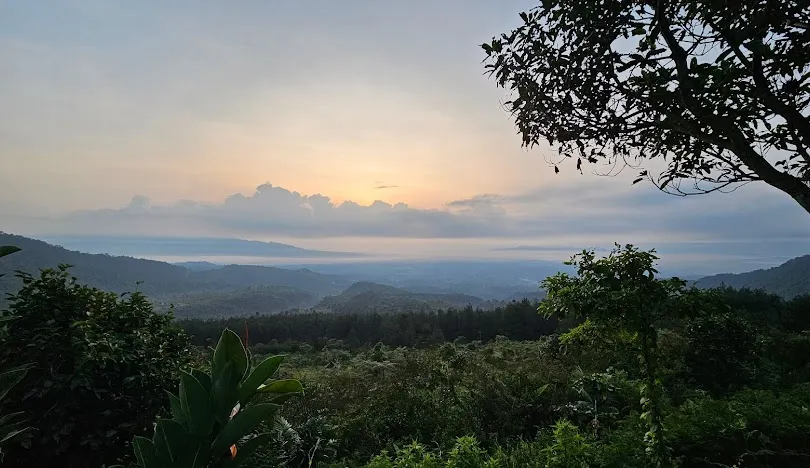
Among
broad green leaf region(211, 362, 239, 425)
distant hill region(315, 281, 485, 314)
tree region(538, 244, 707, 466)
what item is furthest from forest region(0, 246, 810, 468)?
distant hill region(315, 281, 485, 314)

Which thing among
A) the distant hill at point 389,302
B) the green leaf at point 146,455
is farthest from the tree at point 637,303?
the distant hill at point 389,302

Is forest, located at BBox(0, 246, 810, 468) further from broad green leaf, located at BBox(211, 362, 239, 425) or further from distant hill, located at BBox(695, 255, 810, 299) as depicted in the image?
distant hill, located at BBox(695, 255, 810, 299)

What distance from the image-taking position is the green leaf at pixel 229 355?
0.85 meters

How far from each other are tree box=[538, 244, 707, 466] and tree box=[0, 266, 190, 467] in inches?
154

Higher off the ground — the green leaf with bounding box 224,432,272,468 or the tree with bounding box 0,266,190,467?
the green leaf with bounding box 224,432,272,468

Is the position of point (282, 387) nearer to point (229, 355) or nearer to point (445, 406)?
point (229, 355)

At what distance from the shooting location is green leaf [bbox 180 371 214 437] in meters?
0.77

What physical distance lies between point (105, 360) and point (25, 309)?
826 mm

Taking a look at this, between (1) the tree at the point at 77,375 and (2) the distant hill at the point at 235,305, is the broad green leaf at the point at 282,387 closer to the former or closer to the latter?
(1) the tree at the point at 77,375

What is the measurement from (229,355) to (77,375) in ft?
12.3

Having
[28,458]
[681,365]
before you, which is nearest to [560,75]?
[28,458]

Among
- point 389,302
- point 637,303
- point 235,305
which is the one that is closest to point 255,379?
point 637,303

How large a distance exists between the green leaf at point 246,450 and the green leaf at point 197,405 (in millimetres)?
99

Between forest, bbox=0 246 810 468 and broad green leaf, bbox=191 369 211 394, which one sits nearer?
broad green leaf, bbox=191 369 211 394
